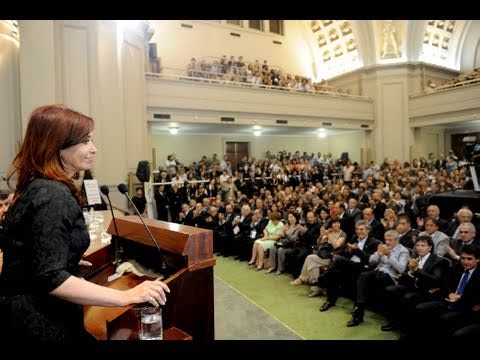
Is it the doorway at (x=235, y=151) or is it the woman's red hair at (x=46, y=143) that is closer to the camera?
the woman's red hair at (x=46, y=143)

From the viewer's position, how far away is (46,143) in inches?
50.2

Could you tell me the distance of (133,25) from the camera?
11047 mm

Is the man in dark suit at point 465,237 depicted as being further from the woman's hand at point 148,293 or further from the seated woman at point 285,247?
the woman's hand at point 148,293

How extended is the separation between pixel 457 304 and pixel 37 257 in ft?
11.8

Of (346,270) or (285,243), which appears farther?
(285,243)

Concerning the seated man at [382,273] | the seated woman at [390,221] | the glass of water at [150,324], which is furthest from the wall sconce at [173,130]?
the glass of water at [150,324]

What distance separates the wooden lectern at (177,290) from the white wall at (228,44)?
15.8 m

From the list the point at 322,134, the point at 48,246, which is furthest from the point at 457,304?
the point at 322,134

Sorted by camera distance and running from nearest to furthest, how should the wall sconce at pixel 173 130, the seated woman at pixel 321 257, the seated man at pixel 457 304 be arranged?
Result: the seated man at pixel 457 304
the seated woman at pixel 321 257
the wall sconce at pixel 173 130

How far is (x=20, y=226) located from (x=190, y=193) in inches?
416

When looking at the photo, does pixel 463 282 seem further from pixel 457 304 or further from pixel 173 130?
pixel 173 130

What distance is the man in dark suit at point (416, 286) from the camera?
3.77m

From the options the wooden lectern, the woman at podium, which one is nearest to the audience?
the wooden lectern

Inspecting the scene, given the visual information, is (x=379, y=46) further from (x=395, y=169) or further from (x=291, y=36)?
(x=395, y=169)
